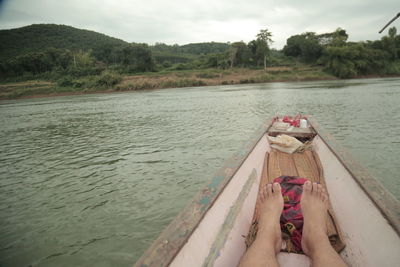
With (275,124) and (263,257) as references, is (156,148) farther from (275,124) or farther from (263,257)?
(263,257)

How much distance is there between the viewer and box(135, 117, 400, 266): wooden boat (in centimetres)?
121

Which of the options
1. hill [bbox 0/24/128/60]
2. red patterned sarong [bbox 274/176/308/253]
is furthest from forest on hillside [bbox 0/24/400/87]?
red patterned sarong [bbox 274/176/308/253]

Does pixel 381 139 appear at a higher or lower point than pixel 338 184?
lower

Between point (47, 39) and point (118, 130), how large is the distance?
7581cm

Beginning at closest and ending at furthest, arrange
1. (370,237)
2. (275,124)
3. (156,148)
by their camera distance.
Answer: (370,237) < (275,124) < (156,148)

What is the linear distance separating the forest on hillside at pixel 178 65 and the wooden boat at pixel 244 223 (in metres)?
41.4

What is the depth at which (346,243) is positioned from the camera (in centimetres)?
167

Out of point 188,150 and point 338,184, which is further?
point 188,150

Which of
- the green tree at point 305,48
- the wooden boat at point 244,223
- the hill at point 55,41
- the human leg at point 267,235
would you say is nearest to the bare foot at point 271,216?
the human leg at point 267,235

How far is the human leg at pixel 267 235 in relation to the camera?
130cm

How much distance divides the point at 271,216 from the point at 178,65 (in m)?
60.8

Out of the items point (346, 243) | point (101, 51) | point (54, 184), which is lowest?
point (54, 184)

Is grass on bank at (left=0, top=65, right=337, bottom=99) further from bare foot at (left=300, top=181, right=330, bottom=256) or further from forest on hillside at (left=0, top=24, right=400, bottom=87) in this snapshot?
bare foot at (left=300, top=181, right=330, bottom=256)

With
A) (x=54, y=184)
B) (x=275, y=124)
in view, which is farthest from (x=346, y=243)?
(x=54, y=184)
